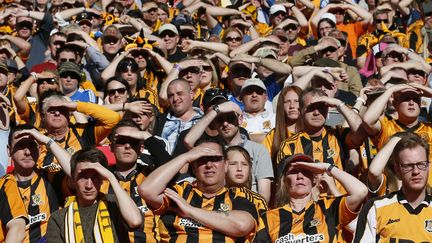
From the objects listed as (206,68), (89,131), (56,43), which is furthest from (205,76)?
(56,43)

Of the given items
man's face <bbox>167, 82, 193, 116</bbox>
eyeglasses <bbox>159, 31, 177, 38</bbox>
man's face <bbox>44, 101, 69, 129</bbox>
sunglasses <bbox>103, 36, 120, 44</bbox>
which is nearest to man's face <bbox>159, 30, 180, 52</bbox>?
eyeglasses <bbox>159, 31, 177, 38</bbox>

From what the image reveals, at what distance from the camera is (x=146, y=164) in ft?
29.2

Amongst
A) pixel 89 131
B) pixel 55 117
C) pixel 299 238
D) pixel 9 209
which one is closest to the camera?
pixel 299 238

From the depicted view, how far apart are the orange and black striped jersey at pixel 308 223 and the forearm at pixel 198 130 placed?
1673 millimetres

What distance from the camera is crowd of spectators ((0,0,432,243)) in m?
7.48

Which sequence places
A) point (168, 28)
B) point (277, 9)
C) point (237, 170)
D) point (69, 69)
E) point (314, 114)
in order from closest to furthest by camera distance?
point (237, 170) < point (314, 114) < point (69, 69) < point (168, 28) < point (277, 9)

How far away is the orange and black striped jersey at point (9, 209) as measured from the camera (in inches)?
322

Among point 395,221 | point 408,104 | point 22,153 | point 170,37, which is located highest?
point 170,37

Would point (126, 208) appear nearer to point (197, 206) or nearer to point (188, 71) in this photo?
point (197, 206)

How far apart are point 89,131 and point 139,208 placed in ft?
4.92

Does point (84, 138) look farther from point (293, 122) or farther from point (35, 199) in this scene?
point (293, 122)

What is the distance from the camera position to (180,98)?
1008 centimetres

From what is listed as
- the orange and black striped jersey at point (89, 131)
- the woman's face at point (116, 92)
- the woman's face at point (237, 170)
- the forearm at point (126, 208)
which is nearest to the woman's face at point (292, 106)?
the woman's face at point (237, 170)

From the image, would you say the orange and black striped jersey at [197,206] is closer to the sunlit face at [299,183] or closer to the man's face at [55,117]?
the sunlit face at [299,183]
